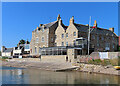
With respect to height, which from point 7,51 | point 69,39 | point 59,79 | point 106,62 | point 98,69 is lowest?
point 59,79

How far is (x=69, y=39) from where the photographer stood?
44438mm

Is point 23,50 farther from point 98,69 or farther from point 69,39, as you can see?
point 98,69

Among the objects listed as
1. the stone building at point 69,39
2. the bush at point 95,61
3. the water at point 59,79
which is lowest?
the water at point 59,79

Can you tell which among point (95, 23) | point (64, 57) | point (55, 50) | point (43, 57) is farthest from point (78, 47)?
point (95, 23)

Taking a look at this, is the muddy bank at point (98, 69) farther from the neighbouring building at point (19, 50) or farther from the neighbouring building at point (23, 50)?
the neighbouring building at point (23, 50)

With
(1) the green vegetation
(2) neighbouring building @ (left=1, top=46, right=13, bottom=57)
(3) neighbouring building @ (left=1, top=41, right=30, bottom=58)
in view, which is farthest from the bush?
(2) neighbouring building @ (left=1, top=46, right=13, bottom=57)

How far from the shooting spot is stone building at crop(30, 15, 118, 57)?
4078 centimetres

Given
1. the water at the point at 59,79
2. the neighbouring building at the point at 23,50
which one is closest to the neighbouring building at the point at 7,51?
the neighbouring building at the point at 23,50

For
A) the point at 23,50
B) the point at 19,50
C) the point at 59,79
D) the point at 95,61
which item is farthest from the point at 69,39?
the point at 19,50

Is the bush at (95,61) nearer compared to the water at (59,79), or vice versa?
the water at (59,79)

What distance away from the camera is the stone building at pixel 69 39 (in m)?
40.8

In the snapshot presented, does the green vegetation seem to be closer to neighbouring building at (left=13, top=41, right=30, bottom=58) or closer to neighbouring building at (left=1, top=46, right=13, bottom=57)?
neighbouring building at (left=13, top=41, right=30, bottom=58)

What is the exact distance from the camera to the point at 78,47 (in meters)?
38.8

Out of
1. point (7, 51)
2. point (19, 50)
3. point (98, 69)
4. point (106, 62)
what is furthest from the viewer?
point (7, 51)
